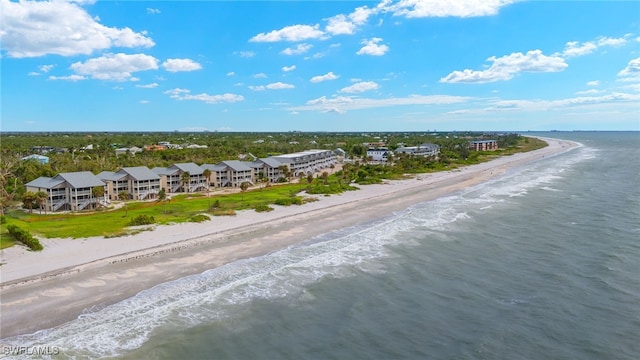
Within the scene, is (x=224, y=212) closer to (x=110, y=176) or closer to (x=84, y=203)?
(x=84, y=203)

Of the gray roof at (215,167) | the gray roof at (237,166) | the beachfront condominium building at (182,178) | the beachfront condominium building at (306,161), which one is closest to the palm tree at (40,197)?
the beachfront condominium building at (182,178)

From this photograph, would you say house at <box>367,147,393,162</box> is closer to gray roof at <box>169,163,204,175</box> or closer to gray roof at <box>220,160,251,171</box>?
gray roof at <box>220,160,251,171</box>

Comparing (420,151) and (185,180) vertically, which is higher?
(420,151)

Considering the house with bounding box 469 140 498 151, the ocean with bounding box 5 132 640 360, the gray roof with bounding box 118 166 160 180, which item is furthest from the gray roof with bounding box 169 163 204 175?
the house with bounding box 469 140 498 151

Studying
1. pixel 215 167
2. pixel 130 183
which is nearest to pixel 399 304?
pixel 130 183

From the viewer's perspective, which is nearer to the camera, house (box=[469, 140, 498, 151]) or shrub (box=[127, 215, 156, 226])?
shrub (box=[127, 215, 156, 226])

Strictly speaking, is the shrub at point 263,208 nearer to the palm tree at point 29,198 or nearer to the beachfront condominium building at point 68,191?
the beachfront condominium building at point 68,191

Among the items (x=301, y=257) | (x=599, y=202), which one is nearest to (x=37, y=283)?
(x=301, y=257)
